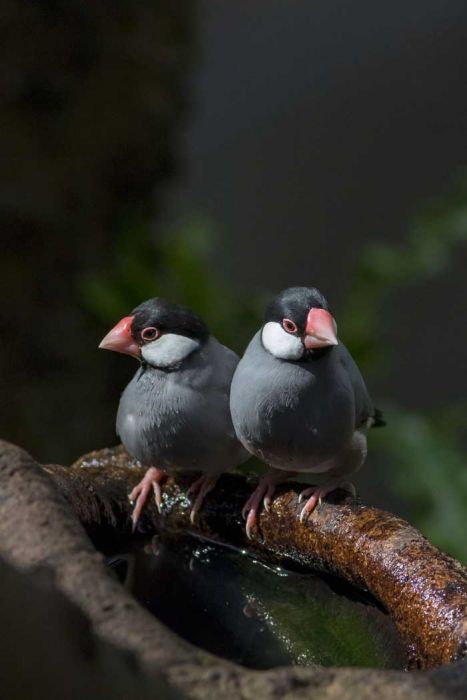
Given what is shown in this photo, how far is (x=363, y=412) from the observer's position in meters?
1.52

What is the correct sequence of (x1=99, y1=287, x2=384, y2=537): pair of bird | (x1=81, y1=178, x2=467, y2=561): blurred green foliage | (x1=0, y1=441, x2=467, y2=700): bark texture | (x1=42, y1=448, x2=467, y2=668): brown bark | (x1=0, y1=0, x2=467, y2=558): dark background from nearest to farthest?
(x1=0, y1=441, x2=467, y2=700): bark texture → (x1=42, y1=448, x2=467, y2=668): brown bark → (x1=99, y1=287, x2=384, y2=537): pair of bird → (x1=81, y1=178, x2=467, y2=561): blurred green foliage → (x1=0, y1=0, x2=467, y2=558): dark background

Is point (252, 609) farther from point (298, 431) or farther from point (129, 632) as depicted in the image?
point (129, 632)

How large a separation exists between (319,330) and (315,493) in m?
0.26

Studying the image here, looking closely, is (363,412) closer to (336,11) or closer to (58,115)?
(58,115)

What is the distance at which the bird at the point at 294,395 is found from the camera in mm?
1375

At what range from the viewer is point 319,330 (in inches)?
52.1

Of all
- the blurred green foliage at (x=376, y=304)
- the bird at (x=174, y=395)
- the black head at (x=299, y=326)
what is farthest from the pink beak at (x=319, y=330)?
the blurred green foliage at (x=376, y=304)

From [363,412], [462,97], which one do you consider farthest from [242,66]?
[363,412]

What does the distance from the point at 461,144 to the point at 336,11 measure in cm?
77

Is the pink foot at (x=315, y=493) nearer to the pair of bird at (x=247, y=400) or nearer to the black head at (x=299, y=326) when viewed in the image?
the pair of bird at (x=247, y=400)

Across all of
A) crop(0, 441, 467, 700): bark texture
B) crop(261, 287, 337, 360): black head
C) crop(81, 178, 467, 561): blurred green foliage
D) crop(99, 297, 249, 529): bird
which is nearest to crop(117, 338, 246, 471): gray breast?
crop(99, 297, 249, 529): bird

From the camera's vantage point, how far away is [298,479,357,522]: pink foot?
4.65ft

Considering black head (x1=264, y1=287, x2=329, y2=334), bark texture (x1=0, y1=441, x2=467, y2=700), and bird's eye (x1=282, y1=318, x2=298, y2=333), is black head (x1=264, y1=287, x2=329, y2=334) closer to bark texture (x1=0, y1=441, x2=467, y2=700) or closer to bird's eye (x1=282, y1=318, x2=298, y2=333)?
bird's eye (x1=282, y1=318, x2=298, y2=333)

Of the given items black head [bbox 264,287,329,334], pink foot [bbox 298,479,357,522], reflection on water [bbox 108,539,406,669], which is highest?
black head [bbox 264,287,329,334]
